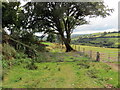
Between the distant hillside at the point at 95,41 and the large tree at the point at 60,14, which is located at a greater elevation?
the large tree at the point at 60,14

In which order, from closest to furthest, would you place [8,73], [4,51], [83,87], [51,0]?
[83,87]
[8,73]
[4,51]
[51,0]

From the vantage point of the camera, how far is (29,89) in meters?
7.53

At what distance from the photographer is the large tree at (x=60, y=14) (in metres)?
→ 24.0

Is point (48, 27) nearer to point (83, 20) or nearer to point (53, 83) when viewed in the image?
point (83, 20)

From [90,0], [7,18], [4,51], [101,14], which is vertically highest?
[90,0]

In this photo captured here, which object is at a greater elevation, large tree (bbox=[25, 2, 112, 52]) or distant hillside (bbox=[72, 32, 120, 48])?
large tree (bbox=[25, 2, 112, 52])

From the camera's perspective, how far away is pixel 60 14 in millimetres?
22562

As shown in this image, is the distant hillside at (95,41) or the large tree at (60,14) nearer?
the large tree at (60,14)

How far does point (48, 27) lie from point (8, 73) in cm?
1789

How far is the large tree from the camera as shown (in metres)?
24.0

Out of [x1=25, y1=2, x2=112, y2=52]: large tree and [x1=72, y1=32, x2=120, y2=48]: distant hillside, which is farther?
[x1=72, y1=32, x2=120, y2=48]: distant hillside

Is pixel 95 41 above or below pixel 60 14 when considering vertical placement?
below

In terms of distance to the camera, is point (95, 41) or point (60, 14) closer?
point (60, 14)

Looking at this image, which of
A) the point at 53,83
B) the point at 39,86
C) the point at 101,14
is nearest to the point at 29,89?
the point at 39,86
